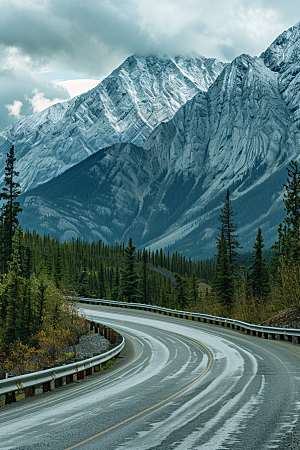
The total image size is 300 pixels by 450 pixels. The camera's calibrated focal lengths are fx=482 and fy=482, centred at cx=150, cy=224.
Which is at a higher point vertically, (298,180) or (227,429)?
(298,180)

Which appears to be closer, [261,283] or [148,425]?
[148,425]

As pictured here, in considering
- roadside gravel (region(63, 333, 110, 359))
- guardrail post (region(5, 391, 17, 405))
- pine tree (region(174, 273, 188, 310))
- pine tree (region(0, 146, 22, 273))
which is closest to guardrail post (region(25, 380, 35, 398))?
guardrail post (region(5, 391, 17, 405))

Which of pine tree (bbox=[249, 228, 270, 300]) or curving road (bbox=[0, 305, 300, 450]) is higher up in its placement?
pine tree (bbox=[249, 228, 270, 300])

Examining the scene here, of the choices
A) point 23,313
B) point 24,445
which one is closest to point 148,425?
point 24,445

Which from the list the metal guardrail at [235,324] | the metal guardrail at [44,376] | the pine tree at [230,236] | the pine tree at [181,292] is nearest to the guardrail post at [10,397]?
the metal guardrail at [44,376]

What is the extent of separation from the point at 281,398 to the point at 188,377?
4488 millimetres

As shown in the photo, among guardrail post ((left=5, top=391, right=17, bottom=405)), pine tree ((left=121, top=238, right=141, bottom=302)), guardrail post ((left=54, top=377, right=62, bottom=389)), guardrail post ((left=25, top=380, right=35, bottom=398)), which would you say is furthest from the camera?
pine tree ((left=121, top=238, right=141, bottom=302))

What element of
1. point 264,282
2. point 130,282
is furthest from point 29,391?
point 264,282

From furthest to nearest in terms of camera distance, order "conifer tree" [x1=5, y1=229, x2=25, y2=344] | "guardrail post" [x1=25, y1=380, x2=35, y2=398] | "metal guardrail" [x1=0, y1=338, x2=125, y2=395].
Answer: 1. "conifer tree" [x1=5, y1=229, x2=25, y2=344]
2. "guardrail post" [x1=25, y1=380, x2=35, y2=398]
3. "metal guardrail" [x1=0, y1=338, x2=125, y2=395]

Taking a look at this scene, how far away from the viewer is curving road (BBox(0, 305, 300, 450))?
8.16 m

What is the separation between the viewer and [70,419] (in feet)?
32.4

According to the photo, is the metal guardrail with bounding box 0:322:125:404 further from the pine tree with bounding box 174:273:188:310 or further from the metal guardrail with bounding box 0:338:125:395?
the pine tree with bounding box 174:273:188:310

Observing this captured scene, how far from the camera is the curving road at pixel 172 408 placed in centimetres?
816

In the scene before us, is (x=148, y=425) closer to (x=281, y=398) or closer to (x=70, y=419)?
(x=70, y=419)
